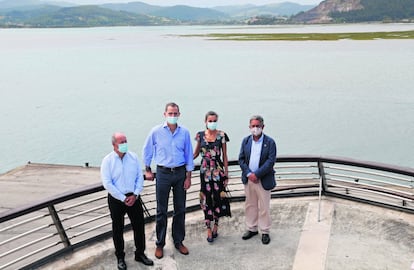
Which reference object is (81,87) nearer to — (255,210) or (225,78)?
(225,78)

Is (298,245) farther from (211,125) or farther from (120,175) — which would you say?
(120,175)

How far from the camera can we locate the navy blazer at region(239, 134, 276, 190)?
5.06m

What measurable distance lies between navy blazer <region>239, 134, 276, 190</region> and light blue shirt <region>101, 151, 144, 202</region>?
1.32m

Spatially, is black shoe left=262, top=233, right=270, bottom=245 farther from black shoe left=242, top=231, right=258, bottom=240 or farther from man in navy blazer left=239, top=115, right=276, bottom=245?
black shoe left=242, top=231, right=258, bottom=240

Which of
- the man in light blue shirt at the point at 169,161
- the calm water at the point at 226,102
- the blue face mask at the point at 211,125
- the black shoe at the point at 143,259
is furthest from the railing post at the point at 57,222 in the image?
the calm water at the point at 226,102

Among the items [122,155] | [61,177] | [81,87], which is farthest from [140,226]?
[81,87]

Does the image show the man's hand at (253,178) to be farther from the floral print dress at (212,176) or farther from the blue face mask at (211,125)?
the blue face mask at (211,125)

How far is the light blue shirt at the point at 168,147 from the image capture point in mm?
A: 4805

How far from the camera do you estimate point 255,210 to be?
17.7ft

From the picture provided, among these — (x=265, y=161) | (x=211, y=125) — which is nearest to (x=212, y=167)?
(x=211, y=125)

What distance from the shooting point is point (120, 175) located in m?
4.51

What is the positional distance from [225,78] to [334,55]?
20.1 m

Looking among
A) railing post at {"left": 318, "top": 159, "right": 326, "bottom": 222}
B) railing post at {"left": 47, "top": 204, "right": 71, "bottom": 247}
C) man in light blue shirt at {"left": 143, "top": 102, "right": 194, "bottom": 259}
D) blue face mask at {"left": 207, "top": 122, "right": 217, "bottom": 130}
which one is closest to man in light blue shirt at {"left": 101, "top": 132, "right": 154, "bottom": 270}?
man in light blue shirt at {"left": 143, "top": 102, "right": 194, "bottom": 259}

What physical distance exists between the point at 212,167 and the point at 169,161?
1.73ft
